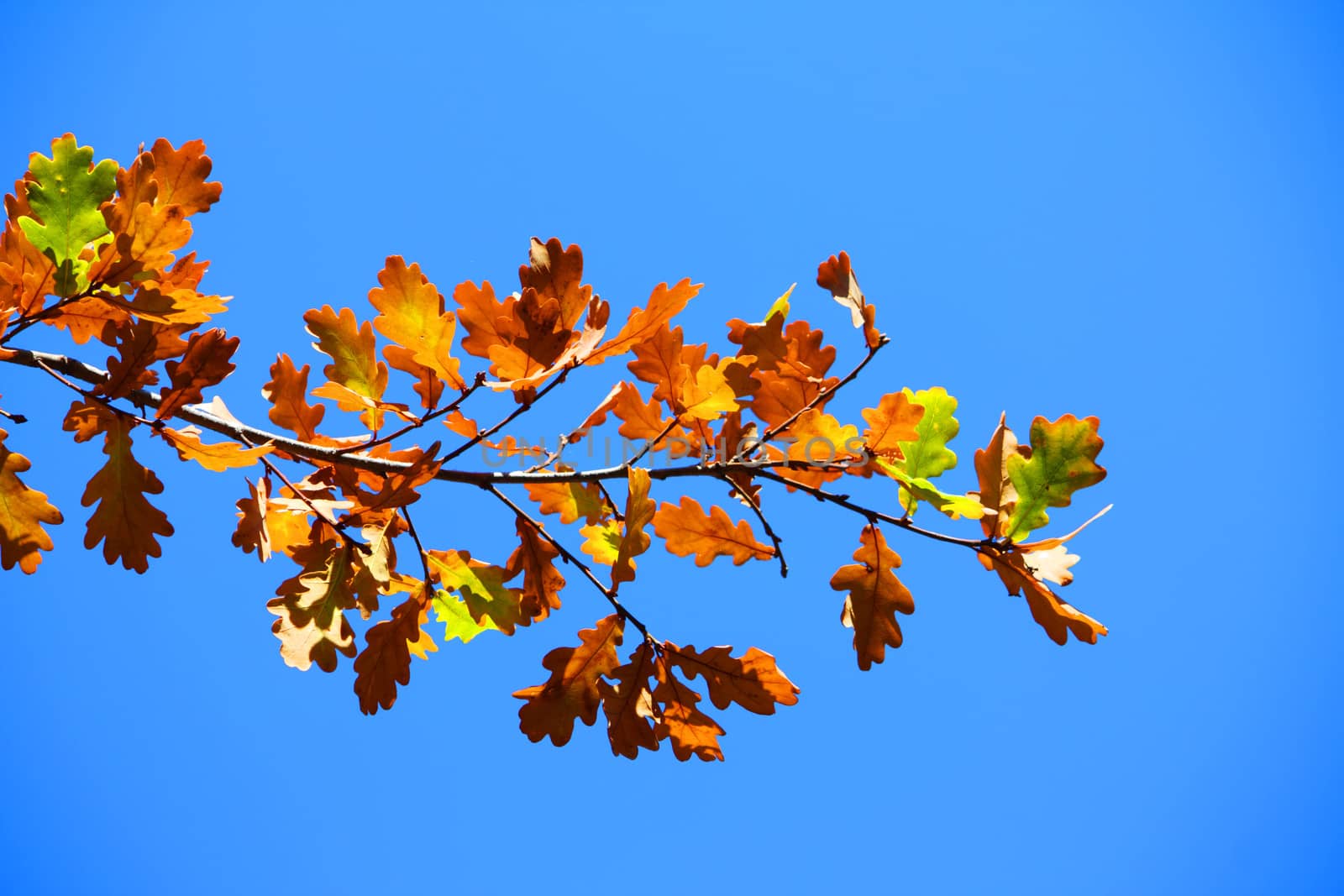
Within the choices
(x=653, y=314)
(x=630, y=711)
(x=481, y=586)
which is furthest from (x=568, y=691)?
(x=653, y=314)

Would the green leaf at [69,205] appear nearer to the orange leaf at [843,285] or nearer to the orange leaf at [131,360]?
the orange leaf at [131,360]

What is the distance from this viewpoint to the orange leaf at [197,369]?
126 cm

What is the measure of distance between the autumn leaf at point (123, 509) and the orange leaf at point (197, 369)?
0.08 metres

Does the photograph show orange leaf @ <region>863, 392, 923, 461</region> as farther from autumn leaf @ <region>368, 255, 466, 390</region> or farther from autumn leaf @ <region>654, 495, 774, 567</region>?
autumn leaf @ <region>368, 255, 466, 390</region>

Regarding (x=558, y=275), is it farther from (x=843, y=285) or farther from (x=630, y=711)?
(x=630, y=711)

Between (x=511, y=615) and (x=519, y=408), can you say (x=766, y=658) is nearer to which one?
(x=511, y=615)

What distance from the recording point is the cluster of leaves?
125 centimetres

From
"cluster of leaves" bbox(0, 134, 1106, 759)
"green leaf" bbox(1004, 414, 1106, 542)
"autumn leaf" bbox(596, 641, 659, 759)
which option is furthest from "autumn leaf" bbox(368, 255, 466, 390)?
"green leaf" bbox(1004, 414, 1106, 542)

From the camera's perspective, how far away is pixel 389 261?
4.19ft

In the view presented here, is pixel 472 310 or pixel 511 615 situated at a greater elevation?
pixel 472 310

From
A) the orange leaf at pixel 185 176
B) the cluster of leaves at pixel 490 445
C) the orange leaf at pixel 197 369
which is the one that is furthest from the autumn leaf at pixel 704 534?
the orange leaf at pixel 185 176

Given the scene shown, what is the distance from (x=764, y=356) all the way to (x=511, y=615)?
549 millimetres

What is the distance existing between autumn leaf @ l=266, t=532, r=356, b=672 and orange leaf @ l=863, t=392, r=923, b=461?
77cm

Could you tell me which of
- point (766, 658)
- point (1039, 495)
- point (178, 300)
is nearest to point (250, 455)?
point (178, 300)
